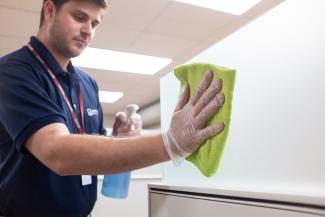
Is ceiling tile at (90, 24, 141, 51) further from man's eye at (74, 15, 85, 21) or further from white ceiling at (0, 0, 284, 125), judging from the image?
man's eye at (74, 15, 85, 21)

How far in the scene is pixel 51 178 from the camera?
3.16ft

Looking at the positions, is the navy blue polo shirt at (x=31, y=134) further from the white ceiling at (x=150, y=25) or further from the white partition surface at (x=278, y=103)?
the white ceiling at (x=150, y=25)

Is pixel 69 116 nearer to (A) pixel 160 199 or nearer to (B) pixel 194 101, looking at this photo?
(A) pixel 160 199

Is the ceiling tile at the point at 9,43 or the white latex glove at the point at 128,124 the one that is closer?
the white latex glove at the point at 128,124

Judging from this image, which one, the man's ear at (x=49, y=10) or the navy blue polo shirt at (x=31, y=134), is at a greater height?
the man's ear at (x=49, y=10)

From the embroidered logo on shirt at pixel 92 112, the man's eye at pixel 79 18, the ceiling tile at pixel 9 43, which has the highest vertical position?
the ceiling tile at pixel 9 43

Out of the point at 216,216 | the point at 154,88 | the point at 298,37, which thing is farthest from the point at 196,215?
the point at 154,88

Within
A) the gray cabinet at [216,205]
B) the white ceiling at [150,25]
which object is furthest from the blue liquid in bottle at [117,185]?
the white ceiling at [150,25]

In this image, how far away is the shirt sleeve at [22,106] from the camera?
29.7 inches

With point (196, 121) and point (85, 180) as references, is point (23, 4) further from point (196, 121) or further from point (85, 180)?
point (196, 121)

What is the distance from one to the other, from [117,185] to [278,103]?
87 cm

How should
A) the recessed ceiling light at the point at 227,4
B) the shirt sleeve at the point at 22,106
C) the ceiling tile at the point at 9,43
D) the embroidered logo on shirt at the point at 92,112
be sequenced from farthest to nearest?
the ceiling tile at the point at 9,43 < the recessed ceiling light at the point at 227,4 < the embroidered logo on shirt at the point at 92,112 < the shirt sleeve at the point at 22,106

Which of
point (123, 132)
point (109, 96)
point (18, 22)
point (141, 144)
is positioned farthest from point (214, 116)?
point (109, 96)

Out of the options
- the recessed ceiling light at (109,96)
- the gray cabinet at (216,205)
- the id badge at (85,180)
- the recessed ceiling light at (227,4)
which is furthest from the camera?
the recessed ceiling light at (109,96)
